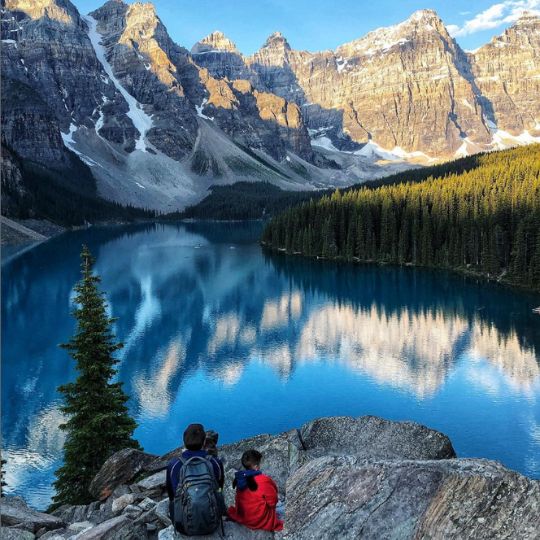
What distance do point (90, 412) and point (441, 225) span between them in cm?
9193

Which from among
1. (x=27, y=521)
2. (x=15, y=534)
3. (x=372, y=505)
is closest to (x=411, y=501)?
(x=372, y=505)

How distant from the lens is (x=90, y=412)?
24250mm

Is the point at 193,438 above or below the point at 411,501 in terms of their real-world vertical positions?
above

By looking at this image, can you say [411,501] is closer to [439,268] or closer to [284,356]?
[284,356]

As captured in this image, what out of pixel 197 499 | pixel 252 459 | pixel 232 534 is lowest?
Result: pixel 232 534

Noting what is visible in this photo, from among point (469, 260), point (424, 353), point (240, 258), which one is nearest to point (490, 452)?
point (424, 353)

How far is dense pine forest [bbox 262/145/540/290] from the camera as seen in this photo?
89.9 meters

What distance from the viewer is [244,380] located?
45.9 meters

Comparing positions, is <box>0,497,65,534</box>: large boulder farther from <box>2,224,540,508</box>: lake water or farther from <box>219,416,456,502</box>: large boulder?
<box>2,224,540,508</box>: lake water

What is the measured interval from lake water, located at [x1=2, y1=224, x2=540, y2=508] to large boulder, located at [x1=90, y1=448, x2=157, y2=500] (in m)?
9.83

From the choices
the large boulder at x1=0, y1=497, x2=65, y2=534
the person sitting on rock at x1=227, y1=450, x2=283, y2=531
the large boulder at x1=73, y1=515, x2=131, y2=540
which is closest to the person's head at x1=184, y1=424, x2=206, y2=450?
the person sitting on rock at x1=227, y1=450, x2=283, y2=531

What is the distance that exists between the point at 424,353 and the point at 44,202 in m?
175

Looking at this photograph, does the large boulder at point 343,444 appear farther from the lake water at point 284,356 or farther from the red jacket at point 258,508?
the lake water at point 284,356

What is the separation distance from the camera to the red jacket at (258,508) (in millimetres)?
11297
